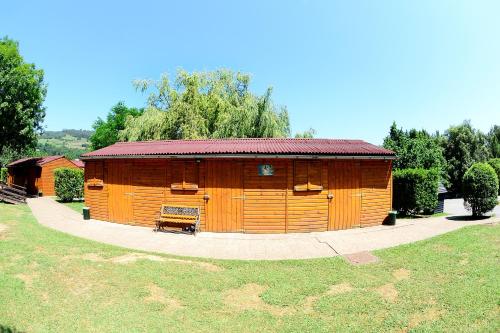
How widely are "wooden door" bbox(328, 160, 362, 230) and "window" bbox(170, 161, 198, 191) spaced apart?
5.70 m

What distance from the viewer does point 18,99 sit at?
2678 centimetres

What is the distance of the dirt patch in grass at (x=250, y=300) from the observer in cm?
609

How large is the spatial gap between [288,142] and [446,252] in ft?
23.4

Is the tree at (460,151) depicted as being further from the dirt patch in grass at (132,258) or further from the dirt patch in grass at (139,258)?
the dirt patch in grass at (132,258)

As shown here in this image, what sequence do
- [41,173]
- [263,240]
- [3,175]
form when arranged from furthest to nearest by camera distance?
[3,175] < [41,173] < [263,240]

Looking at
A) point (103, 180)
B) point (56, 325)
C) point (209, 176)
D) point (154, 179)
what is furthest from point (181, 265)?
point (103, 180)

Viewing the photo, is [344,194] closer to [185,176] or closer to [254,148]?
[254,148]

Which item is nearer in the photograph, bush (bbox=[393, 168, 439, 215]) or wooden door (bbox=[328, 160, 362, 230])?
wooden door (bbox=[328, 160, 362, 230])

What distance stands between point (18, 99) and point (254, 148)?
85.6 feet

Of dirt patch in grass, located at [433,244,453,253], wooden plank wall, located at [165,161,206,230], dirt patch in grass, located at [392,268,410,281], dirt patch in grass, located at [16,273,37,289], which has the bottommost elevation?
dirt patch in grass, located at [392,268,410,281]

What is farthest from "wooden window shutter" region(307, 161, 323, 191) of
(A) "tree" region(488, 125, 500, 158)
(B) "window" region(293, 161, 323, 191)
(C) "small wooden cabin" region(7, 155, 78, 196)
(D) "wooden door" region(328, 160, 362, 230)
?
(A) "tree" region(488, 125, 500, 158)

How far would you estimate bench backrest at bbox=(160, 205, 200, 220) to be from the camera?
12352mm

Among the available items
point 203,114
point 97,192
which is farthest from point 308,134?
point 97,192

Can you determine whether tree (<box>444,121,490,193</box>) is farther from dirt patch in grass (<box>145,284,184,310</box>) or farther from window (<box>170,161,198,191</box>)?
dirt patch in grass (<box>145,284,184,310</box>)
